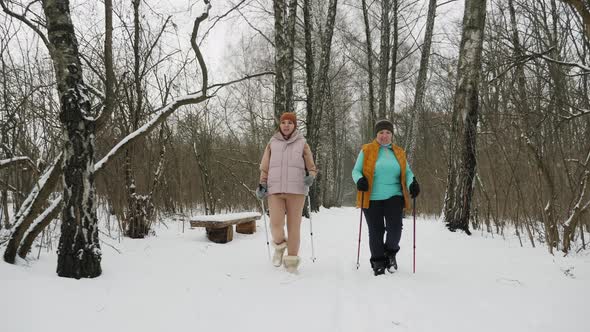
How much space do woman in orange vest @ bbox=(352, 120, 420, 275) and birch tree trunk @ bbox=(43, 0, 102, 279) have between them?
2470mm

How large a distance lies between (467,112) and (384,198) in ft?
9.65

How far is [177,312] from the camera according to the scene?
255 cm

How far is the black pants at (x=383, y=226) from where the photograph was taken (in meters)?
3.74

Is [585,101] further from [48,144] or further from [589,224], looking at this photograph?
[48,144]

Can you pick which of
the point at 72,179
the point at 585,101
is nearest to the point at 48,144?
the point at 72,179

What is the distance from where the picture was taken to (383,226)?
383 centimetres

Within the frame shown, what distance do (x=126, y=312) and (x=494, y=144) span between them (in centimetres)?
507

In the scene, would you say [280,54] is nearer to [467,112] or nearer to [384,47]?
[467,112]

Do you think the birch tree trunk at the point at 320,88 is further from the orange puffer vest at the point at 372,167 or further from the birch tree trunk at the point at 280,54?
the orange puffer vest at the point at 372,167

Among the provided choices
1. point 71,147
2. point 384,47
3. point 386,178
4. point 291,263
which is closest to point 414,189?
point 386,178

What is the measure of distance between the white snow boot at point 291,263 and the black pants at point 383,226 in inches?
31.0

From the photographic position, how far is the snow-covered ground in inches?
92.2

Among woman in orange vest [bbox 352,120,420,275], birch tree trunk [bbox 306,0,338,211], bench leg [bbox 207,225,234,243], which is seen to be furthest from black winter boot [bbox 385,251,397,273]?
birch tree trunk [bbox 306,0,338,211]

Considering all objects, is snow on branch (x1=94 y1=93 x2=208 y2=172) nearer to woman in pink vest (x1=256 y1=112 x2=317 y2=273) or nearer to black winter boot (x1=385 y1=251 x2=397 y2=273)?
woman in pink vest (x1=256 y1=112 x2=317 y2=273)
